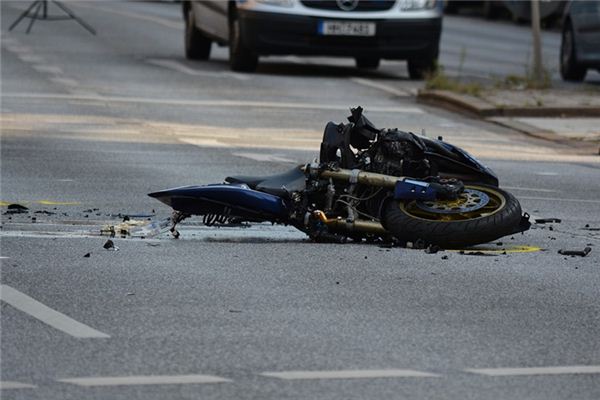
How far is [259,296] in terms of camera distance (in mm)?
8320

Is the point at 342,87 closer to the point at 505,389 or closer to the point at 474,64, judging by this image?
the point at 474,64

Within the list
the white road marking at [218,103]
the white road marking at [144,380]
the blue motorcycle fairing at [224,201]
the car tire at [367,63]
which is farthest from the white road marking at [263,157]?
the car tire at [367,63]

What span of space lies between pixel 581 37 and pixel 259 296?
649 inches

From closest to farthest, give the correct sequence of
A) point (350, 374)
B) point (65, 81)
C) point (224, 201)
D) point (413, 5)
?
point (350, 374) → point (224, 201) → point (65, 81) → point (413, 5)

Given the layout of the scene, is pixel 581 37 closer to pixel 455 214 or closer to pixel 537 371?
pixel 455 214

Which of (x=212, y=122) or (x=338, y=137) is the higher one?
(x=338, y=137)

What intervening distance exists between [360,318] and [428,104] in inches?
571

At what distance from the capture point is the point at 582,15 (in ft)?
78.7

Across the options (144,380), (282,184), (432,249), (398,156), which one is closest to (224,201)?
(282,184)

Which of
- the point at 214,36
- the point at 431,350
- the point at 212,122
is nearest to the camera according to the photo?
the point at 431,350

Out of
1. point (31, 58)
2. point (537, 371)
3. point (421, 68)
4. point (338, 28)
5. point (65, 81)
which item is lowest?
point (31, 58)

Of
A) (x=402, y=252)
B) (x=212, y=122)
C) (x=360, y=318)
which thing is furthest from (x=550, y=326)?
(x=212, y=122)

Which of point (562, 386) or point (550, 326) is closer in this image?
point (562, 386)

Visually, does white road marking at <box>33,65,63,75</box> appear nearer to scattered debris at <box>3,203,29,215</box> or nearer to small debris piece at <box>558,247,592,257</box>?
scattered debris at <box>3,203,29,215</box>
